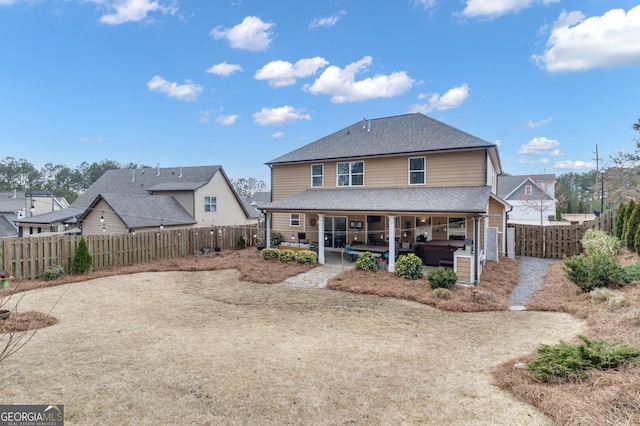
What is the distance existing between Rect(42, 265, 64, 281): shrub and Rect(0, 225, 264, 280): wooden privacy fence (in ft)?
0.99

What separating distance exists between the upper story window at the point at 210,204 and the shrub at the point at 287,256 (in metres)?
11.6

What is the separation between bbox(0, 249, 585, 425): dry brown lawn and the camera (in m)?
3.97

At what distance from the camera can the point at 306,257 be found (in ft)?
49.8

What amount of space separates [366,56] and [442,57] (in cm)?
463

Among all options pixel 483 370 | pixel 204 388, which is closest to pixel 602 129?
pixel 483 370

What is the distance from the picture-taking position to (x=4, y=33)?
14203 millimetres

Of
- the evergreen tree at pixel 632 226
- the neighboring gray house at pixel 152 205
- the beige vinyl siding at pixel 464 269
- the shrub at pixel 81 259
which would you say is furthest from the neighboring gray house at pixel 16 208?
the evergreen tree at pixel 632 226

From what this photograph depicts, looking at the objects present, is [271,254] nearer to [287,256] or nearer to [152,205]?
[287,256]

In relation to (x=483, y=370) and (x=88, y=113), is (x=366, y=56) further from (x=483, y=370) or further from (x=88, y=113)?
(x=88, y=113)

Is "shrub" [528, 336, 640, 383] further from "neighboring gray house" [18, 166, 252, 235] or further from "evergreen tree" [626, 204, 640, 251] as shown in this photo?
"neighboring gray house" [18, 166, 252, 235]

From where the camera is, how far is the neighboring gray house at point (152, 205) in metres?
19.4

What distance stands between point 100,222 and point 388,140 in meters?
18.1

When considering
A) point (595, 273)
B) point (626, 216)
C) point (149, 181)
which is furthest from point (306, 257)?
point (149, 181)

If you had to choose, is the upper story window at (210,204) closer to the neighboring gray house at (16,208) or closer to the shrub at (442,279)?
the neighboring gray house at (16,208)
